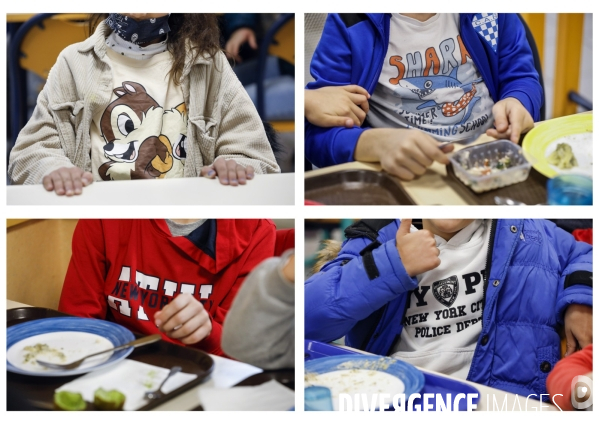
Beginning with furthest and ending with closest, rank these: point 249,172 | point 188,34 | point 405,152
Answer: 1. point 188,34
2. point 249,172
3. point 405,152

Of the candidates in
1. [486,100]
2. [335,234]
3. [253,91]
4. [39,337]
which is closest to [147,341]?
[39,337]

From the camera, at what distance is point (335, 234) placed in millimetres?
1195

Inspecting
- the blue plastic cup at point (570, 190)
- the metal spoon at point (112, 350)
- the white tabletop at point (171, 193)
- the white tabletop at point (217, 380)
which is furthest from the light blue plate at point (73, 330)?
the blue plastic cup at point (570, 190)

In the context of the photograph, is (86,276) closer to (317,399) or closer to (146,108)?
(146,108)

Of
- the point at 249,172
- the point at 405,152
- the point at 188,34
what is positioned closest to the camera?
the point at 405,152

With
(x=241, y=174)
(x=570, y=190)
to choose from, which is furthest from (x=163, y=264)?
(x=570, y=190)

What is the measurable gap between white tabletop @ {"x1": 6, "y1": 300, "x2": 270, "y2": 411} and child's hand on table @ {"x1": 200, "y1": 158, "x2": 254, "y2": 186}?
30cm

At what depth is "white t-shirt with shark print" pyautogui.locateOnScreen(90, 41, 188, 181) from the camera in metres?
1.24

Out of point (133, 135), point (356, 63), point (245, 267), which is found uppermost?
point (356, 63)

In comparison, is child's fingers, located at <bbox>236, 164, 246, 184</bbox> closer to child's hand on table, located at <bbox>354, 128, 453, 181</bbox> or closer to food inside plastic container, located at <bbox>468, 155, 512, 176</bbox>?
child's hand on table, located at <bbox>354, 128, 453, 181</bbox>

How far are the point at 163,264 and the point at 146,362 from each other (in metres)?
0.17

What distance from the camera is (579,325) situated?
1114mm

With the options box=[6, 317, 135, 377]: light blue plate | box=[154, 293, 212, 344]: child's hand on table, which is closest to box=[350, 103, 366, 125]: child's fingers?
box=[154, 293, 212, 344]: child's hand on table

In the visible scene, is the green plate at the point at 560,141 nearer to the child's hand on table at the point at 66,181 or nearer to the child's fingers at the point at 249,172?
the child's fingers at the point at 249,172
